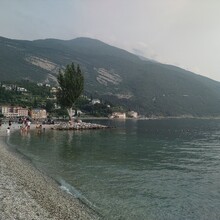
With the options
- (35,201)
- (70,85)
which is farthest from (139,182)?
(70,85)

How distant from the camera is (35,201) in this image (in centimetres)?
1953

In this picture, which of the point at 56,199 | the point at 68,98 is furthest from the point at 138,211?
the point at 68,98

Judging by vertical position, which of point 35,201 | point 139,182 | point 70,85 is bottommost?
point 139,182

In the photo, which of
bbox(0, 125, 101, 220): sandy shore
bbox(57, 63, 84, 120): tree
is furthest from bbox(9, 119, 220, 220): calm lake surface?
bbox(57, 63, 84, 120): tree

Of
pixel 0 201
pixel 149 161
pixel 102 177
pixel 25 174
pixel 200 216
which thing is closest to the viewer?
pixel 0 201

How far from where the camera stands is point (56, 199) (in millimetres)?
21000

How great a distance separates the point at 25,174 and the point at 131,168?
38.4 ft

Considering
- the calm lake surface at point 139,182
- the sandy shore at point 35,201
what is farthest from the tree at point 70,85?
the sandy shore at point 35,201

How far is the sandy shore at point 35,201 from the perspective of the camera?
17.2 meters

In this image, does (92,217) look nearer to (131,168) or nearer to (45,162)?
(131,168)

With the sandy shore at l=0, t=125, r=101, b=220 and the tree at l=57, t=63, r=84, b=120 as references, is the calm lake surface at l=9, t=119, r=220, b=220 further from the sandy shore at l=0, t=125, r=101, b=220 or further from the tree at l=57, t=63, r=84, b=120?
the tree at l=57, t=63, r=84, b=120

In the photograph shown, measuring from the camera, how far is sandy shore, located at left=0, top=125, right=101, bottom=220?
56.3ft

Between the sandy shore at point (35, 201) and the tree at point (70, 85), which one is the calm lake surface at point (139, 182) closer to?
the sandy shore at point (35, 201)

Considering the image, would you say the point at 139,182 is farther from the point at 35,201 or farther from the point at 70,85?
the point at 70,85
